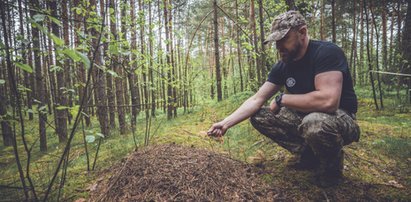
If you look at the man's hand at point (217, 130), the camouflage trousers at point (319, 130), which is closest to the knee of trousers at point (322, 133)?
the camouflage trousers at point (319, 130)

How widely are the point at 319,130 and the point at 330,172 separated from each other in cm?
52

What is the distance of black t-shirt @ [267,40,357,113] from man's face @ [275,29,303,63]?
0.13m

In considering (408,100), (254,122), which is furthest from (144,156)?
(408,100)

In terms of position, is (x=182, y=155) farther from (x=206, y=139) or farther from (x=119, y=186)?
(x=206, y=139)

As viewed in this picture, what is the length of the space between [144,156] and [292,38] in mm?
2002

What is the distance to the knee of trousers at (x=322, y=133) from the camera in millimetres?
2000

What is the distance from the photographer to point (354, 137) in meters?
2.24

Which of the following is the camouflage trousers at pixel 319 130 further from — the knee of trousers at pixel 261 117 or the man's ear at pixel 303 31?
the man's ear at pixel 303 31

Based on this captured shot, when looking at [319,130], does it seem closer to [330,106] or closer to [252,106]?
[330,106]

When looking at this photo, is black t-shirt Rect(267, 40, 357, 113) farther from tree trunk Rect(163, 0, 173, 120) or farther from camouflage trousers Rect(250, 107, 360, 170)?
tree trunk Rect(163, 0, 173, 120)

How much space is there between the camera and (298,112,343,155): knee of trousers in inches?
78.7

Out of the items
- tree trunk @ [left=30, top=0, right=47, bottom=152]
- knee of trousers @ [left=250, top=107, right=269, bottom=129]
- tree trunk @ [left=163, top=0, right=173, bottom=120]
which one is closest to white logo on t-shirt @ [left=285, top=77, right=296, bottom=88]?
knee of trousers @ [left=250, top=107, right=269, bottom=129]

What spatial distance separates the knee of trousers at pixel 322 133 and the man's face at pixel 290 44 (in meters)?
0.63

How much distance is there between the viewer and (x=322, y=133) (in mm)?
1996
